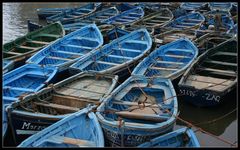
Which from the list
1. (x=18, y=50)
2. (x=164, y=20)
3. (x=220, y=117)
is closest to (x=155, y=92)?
(x=220, y=117)

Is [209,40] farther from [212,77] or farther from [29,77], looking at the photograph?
[29,77]

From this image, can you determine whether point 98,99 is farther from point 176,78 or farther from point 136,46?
point 136,46

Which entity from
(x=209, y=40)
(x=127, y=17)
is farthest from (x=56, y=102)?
(x=127, y=17)

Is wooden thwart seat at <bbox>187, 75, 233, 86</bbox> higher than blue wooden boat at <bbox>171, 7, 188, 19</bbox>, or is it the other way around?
blue wooden boat at <bbox>171, 7, 188, 19</bbox>

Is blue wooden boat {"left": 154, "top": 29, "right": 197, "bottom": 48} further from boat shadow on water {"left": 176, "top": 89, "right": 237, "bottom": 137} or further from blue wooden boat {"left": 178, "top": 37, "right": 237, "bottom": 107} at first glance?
boat shadow on water {"left": 176, "top": 89, "right": 237, "bottom": 137}

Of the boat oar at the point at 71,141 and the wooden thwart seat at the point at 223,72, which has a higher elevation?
the wooden thwart seat at the point at 223,72

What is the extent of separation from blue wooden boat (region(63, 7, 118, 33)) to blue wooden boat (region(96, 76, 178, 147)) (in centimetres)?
712

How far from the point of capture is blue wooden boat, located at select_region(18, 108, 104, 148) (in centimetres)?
784

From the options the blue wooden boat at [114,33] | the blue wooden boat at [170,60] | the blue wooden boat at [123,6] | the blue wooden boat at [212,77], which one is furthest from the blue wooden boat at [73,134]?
the blue wooden boat at [123,6]

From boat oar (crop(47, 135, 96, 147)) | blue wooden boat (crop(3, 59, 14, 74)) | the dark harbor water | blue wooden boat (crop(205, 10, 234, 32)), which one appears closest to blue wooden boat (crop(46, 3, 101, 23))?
blue wooden boat (crop(3, 59, 14, 74))

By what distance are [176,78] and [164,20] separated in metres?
8.60

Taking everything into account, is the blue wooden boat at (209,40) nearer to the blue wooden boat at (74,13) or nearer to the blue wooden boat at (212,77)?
the blue wooden boat at (212,77)

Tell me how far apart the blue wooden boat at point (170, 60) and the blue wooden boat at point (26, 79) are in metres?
2.94

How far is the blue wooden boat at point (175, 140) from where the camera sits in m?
8.03
